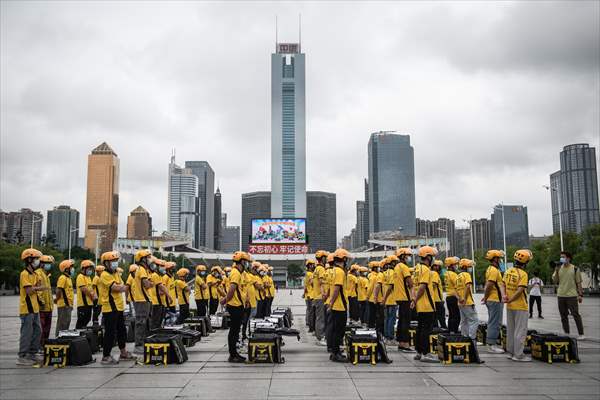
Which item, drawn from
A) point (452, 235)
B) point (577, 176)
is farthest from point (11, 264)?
point (452, 235)

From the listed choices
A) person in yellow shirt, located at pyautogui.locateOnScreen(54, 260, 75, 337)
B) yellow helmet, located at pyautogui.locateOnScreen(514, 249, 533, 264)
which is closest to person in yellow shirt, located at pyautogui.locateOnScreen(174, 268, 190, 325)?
person in yellow shirt, located at pyautogui.locateOnScreen(54, 260, 75, 337)

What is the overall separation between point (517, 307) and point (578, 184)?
130 m

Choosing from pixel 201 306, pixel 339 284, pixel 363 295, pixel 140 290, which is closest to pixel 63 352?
pixel 140 290

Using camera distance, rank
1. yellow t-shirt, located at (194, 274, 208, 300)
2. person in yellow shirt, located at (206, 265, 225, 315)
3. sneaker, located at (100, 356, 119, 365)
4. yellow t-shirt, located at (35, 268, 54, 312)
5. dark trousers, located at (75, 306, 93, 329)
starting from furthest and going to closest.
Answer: person in yellow shirt, located at (206, 265, 225, 315) < yellow t-shirt, located at (194, 274, 208, 300) < dark trousers, located at (75, 306, 93, 329) < yellow t-shirt, located at (35, 268, 54, 312) < sneaker, located at (100, 356, 119, 365)

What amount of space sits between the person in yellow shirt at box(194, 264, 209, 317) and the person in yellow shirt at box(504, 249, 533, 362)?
33.8 ft

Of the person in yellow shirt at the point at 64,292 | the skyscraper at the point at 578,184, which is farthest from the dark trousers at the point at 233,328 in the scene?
the skyscraper at the point at 578,184

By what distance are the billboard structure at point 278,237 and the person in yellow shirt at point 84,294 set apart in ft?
289

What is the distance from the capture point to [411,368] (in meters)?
9.95

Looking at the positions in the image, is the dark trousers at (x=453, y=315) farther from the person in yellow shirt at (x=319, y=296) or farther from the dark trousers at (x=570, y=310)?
the person in yellow shirt at (x=319, y=296)

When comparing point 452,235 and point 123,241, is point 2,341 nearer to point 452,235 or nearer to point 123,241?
point 123,241

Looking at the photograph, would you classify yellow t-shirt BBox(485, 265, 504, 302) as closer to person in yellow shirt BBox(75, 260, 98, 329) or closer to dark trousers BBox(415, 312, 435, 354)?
dark trousers BBox(415, 312, 435, 354)

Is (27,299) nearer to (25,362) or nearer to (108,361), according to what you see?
(25,362)

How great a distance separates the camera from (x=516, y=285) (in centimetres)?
1108

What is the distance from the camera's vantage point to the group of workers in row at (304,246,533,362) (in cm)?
1077
